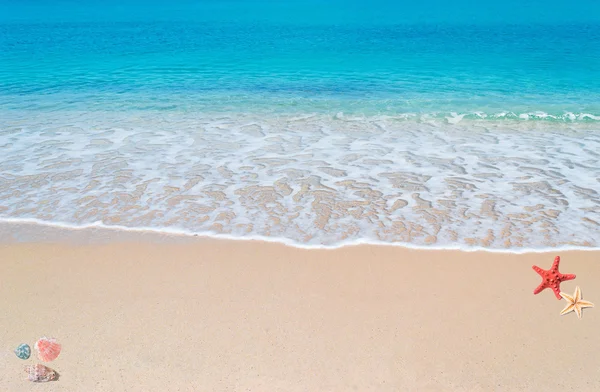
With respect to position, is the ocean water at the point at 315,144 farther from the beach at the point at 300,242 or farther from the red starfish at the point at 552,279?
the red starfish at the point at 552,279

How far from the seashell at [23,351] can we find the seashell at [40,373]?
0.19 m

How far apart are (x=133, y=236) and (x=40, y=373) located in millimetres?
2456

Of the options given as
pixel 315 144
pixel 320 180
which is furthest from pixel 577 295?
pixel 315 144

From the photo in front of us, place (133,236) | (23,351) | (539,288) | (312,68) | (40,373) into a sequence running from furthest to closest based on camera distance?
1. (312,68)
2. (133,236)
3. (539,288)
4. (23,351)
5. (40,373)

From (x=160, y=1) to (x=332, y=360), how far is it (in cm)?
8675

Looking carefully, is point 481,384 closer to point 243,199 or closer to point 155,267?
point 155,267

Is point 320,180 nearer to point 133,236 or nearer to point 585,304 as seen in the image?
point 133,236

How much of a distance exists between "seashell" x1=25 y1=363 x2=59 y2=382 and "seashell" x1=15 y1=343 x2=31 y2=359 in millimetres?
185

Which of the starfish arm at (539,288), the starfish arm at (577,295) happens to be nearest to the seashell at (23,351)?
the starfish arm at (539,288)

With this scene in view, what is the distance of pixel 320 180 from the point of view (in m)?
7.93

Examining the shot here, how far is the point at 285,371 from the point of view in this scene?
3.87 m

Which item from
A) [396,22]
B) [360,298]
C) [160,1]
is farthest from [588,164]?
[160,1]

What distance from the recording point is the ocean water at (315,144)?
255 inches

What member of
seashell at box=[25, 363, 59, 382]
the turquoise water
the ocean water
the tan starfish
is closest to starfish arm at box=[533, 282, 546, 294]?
the tan starfish
